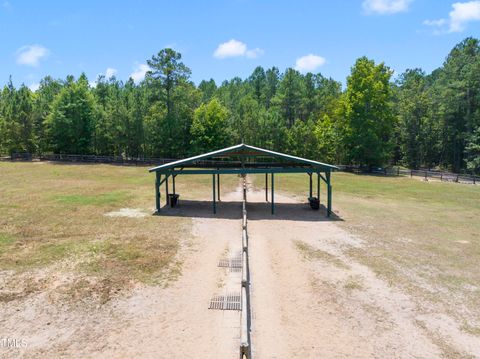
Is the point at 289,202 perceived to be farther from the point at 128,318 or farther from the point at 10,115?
the point at 10,115

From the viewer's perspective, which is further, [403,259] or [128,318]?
[403,259]

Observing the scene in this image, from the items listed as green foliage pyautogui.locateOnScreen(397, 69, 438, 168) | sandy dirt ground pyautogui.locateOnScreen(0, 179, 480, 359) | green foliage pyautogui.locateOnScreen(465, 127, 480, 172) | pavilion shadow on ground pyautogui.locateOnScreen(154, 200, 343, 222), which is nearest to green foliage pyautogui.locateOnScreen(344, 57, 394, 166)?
green foliage pyautogui.locateOnScreen(465, 127, 480, 172)

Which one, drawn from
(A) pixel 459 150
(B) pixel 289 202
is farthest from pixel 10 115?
(A) pixel 459 150

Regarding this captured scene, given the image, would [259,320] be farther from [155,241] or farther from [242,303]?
[155,241]

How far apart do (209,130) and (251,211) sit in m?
30.7

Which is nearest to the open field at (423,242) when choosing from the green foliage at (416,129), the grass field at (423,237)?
the grass field at (423,237)

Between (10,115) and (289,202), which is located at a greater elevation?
(10,115)

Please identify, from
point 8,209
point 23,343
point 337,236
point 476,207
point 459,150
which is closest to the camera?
point 23,343

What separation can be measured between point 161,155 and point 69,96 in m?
18.0

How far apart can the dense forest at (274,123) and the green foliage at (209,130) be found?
145mm

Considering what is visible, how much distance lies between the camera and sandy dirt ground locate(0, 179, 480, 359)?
7402mm

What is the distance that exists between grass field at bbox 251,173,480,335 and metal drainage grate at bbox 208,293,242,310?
504cm

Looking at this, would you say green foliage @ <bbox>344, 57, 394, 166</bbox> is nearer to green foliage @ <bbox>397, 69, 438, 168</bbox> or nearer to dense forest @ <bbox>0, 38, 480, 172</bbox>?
dense forest @ <bbox>0, 38, 480, 172</bbox>

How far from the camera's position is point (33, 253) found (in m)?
12.8
